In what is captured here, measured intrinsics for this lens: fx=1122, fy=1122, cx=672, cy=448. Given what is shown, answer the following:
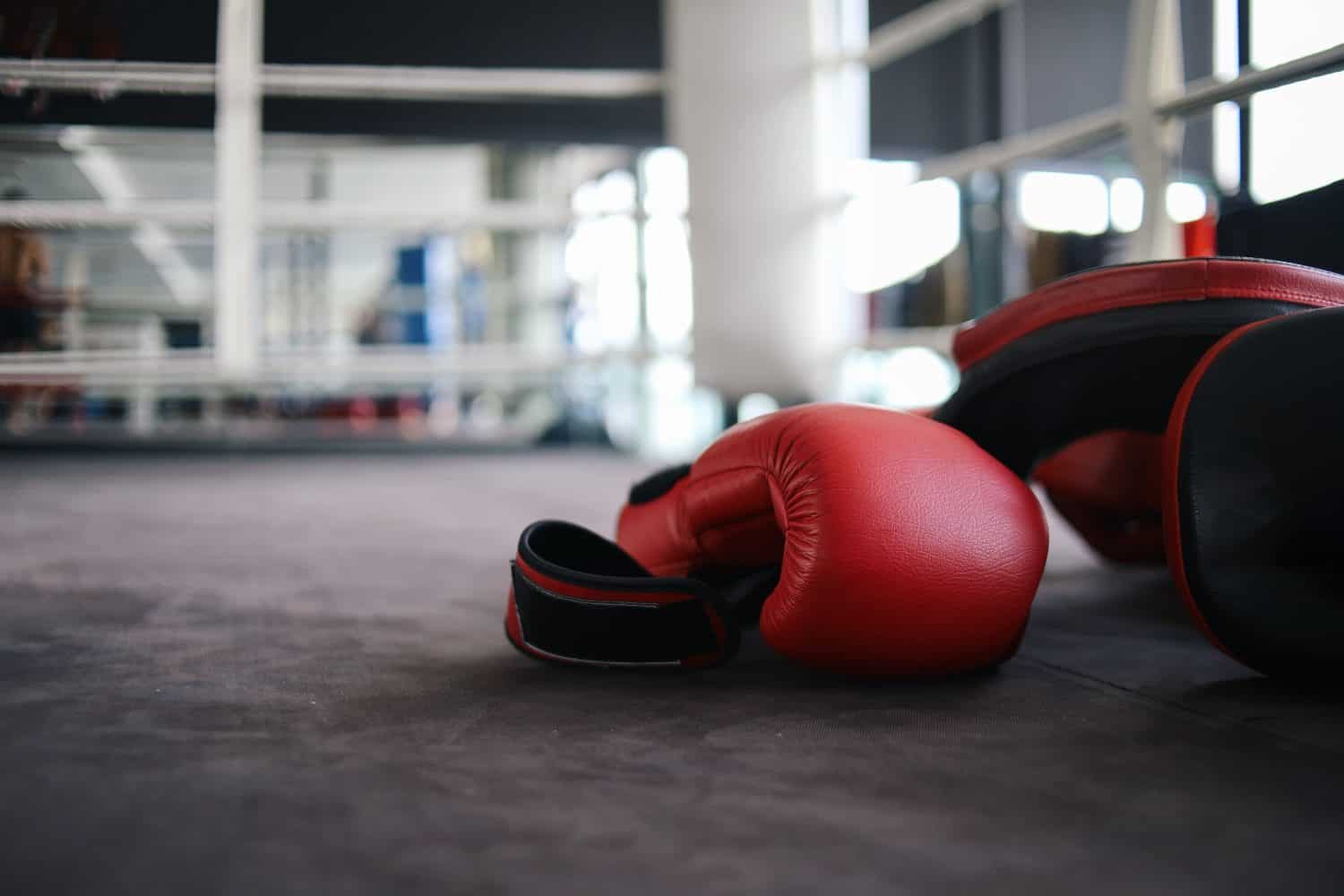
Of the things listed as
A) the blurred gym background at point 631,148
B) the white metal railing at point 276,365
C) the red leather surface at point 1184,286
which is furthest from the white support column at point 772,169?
the red leather surface at point 1184,286

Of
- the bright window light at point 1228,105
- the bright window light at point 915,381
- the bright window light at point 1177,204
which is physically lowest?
the bright window light at point 915,381

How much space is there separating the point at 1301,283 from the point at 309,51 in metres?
3.70

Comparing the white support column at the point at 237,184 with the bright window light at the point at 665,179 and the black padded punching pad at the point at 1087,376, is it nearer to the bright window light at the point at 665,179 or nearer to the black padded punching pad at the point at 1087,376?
the bright window light at the point at 665,179

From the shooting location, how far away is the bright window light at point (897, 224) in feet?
11.5

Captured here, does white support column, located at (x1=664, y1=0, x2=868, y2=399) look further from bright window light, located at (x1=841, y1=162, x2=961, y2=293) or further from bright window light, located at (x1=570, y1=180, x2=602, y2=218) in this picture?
bright window light, located at (x1=570, y1=180, x2=602, y2=218)

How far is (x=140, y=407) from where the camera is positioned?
7.01m

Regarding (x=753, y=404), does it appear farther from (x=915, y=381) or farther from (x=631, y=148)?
(x=631, y=148)

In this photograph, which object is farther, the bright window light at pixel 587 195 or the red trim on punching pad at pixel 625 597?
the bright window light at pixel 587 195

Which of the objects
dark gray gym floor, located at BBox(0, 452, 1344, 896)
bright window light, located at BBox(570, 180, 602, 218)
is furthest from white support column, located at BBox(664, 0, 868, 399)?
bright window light, located at BBox(570, 180, 602, 218)

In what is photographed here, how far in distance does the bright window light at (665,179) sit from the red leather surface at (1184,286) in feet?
9.22

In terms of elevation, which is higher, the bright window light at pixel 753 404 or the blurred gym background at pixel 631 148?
the blurred gym background at pixel 631 148

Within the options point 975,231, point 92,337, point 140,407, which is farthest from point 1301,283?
point 140,407

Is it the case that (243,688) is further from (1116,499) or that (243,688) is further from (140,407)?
(140,407)

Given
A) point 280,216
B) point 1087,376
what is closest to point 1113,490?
point 1087,376
